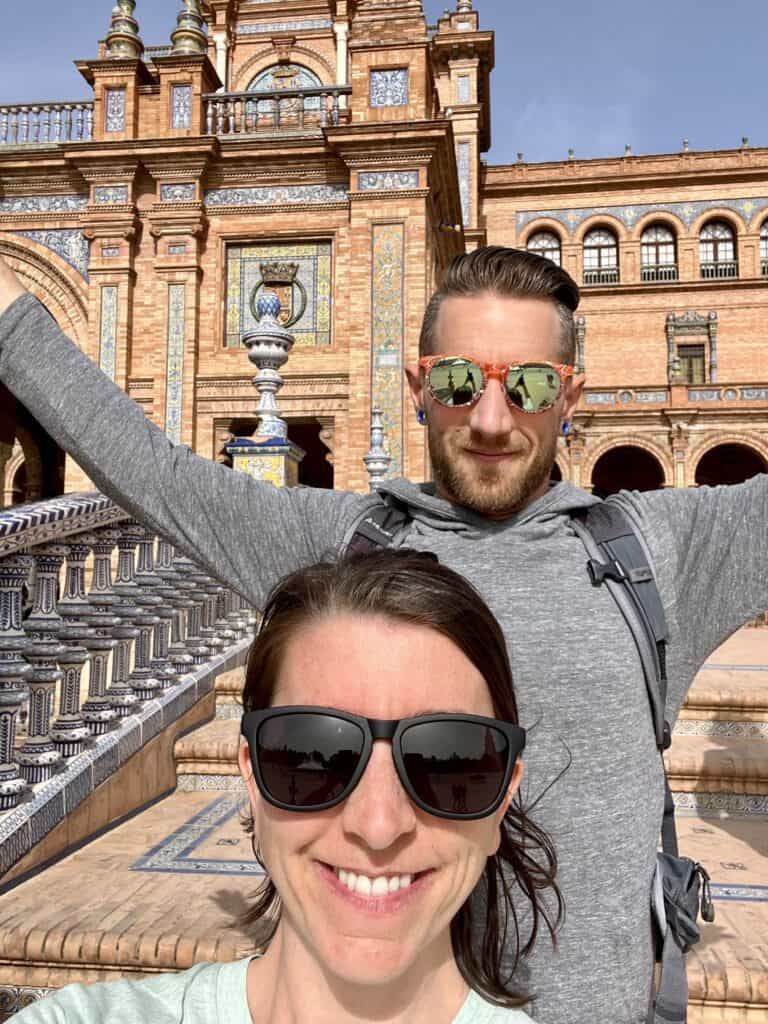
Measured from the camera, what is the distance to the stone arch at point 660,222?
95.9ft

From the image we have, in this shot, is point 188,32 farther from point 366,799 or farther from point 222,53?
point 366,799

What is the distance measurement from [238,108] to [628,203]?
1936 cm

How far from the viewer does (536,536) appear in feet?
4.41

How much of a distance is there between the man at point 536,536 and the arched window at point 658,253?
31.1 m

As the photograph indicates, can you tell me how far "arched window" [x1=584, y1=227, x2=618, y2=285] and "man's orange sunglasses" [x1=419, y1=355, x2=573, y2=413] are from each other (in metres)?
30.8

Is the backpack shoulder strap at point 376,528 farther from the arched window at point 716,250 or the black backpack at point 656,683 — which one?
the arched window at point 716,250

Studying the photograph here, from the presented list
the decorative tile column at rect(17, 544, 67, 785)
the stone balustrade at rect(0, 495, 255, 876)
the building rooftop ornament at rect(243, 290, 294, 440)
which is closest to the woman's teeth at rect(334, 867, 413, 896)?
the stone balustrade at rect(0, 495, 255, 876)

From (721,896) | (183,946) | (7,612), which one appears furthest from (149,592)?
(721,896)

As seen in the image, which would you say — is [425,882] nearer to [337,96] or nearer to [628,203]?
[337,96]

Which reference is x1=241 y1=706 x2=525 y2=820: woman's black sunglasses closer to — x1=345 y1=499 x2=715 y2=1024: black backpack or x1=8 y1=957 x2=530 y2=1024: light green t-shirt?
x1=8 y1=957 x2=530 y2=1024: light green t-shirt

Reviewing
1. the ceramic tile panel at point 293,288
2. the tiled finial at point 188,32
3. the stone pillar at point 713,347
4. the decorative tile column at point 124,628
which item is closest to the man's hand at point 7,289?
the decorative tile column at point 124,628

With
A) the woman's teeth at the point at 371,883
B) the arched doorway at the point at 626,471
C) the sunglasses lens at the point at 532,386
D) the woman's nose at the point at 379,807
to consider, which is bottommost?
the woman's teeth at the point at 371,883

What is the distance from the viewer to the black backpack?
1.25 metres

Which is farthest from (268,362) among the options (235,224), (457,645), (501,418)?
(235,224)
